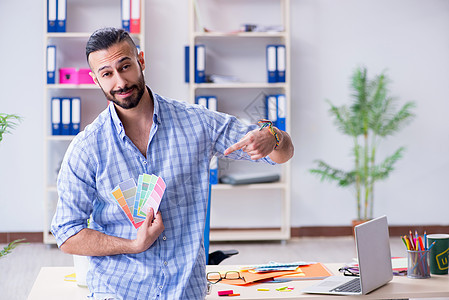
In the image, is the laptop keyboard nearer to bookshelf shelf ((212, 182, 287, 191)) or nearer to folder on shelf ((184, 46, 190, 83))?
bookshelf shelf ((212, 182, 287, 191))

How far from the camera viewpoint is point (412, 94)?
579 centimetres

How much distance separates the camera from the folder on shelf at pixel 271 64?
537 centimetres

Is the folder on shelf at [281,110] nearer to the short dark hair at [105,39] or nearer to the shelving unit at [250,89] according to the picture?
the shelving unit at [250,89]

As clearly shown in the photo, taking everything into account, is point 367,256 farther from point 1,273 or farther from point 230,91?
point 230,91

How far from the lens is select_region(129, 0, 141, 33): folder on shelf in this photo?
17.3 ft

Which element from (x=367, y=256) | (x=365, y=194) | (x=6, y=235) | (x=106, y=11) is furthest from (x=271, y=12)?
(x=367, y=256)

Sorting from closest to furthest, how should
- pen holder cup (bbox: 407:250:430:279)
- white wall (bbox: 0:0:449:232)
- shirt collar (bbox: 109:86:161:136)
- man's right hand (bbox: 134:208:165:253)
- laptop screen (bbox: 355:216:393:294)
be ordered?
man's right hand (bbox: 134:208:165:253), shirt collar (bbox: 109:86:161:136), laptop screen (bbox: 355:216:393:294), pen holder cup (bbox: 407:250:430:279), white wall (bbox: 0:0:449:232)

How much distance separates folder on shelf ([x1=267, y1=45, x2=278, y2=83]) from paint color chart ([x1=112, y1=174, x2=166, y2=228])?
3.68 m

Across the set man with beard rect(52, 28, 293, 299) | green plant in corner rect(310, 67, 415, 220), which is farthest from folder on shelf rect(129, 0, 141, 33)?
man with beard rect(52, 28, 293, 299)

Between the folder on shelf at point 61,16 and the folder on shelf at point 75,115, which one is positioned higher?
the folder on shelf at point 61,16

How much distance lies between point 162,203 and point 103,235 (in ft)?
0.63

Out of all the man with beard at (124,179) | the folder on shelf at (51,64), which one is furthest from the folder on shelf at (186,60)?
the man with beard at (124,179)

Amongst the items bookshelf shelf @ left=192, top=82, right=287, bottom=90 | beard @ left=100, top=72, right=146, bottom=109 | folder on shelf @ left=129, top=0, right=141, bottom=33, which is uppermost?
folder on shelf @ left=129, top=0, right=141, bottom=33

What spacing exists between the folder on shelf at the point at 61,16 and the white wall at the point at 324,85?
0.38 meters
